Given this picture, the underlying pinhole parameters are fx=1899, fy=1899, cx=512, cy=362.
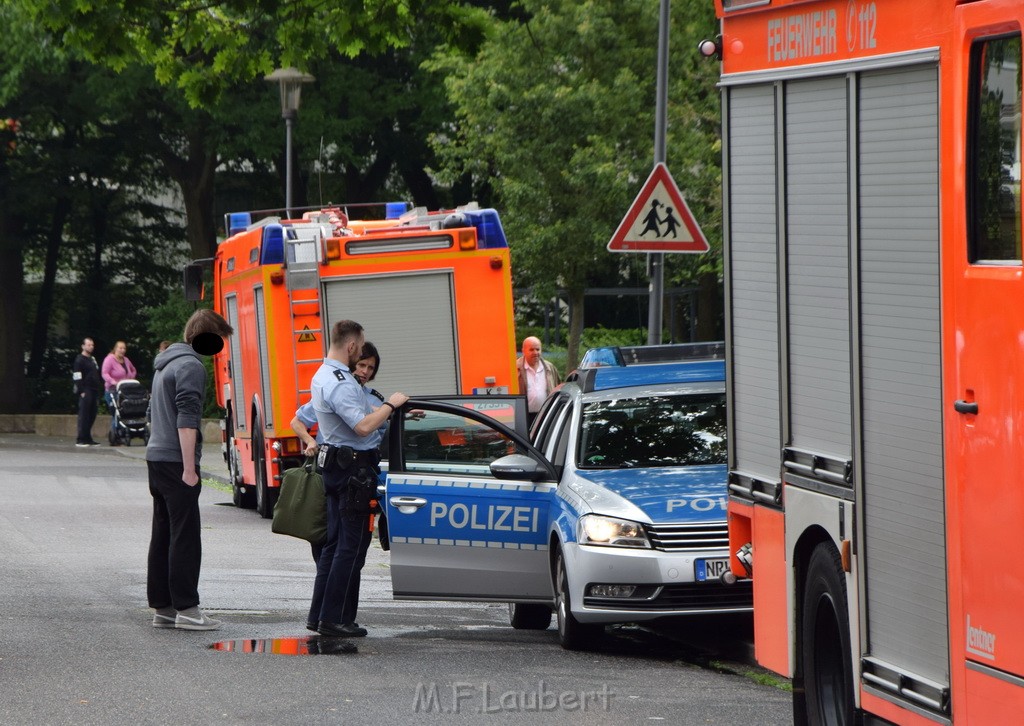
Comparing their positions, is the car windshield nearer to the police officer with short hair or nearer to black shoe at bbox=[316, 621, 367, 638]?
the police officer with short hair

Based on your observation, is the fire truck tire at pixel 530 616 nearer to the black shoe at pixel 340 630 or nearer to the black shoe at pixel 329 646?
the black shoe at pixel 340 630

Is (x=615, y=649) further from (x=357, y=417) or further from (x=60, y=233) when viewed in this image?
(x=60, y=233)

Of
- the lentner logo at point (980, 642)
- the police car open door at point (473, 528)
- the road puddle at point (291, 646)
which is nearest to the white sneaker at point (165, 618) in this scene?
the road puddle at point (291, 646)

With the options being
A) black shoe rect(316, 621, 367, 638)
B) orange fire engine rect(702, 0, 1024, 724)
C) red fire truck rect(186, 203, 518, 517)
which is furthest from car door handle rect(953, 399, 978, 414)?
red fire truck rect(186, 203, 518, 517)

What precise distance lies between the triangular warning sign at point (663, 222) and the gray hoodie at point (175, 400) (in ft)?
14.6

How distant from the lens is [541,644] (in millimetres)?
10359

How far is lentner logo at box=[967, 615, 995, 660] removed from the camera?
5.11m

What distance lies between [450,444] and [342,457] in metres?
0.82

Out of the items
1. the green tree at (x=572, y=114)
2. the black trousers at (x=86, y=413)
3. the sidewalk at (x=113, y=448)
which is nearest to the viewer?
the green tree at (x=572, y=114)

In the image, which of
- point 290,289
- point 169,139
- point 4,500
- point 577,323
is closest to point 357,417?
point 290,289

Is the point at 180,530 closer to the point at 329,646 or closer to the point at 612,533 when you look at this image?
the point at 329,646

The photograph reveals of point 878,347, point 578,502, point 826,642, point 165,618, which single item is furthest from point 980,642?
point 165,618

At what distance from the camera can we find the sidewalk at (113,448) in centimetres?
2606

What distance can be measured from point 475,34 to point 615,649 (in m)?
5.72
